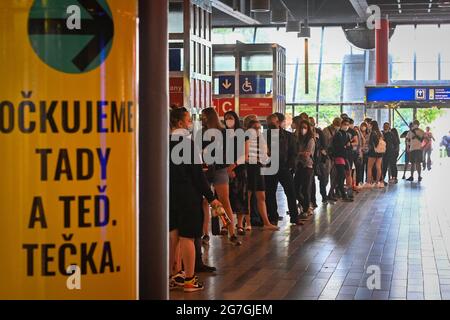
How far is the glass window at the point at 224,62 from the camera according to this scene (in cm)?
1854

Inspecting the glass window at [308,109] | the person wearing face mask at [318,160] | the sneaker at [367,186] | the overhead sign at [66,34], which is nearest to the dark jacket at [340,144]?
the person wearing face mask at [318,160]

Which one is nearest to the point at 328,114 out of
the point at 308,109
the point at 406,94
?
the point at 308,109

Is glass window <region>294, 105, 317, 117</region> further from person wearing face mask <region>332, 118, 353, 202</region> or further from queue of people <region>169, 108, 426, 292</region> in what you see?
person wearing face mask <region>332, 118, 353, 202</region>

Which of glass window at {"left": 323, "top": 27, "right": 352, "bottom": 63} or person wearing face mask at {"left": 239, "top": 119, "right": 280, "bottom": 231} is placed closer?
person wearing face mask at {"left": 239, "top": 119, "right": 280, "bottom": 231}

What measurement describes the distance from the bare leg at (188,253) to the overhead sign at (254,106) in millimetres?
10611

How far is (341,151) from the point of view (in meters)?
15.1

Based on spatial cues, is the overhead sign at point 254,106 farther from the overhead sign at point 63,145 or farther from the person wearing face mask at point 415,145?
the overhead sign at point 63,145

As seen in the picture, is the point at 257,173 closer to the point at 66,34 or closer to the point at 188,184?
the point at 188,184

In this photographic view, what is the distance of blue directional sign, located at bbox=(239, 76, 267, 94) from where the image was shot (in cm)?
1761

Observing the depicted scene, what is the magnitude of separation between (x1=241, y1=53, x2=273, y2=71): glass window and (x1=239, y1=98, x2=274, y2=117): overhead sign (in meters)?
0.92

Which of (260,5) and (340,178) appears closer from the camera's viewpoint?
(340,178)

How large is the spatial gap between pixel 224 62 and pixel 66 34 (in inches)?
628

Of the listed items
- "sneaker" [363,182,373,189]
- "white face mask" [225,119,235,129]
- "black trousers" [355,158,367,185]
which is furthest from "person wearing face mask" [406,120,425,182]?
"white face mask" [225,119,235,129]
